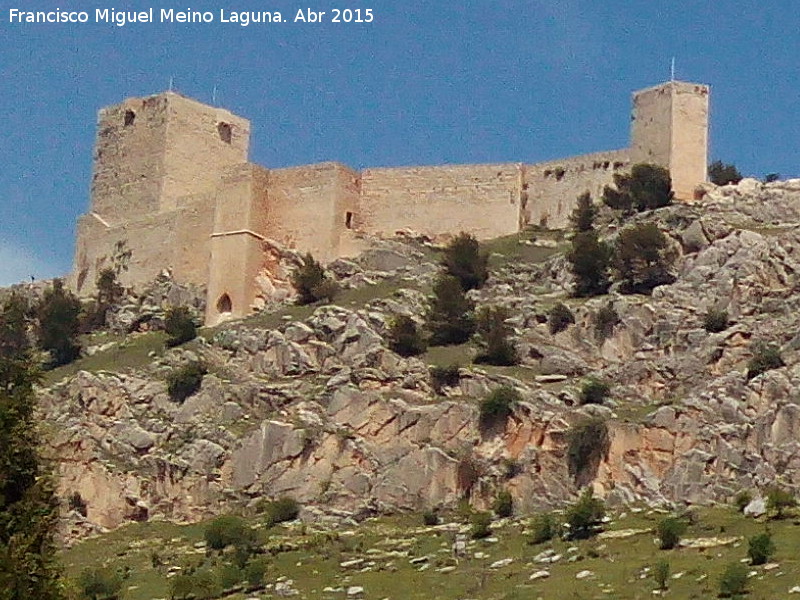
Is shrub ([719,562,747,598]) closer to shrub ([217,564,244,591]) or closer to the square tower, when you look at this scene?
shrub ([217,564,244,591])

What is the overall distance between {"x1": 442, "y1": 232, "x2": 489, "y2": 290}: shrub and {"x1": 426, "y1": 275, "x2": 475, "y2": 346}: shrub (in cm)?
110

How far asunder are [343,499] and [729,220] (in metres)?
13.5

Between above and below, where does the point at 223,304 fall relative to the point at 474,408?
above

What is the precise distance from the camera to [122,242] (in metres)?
55.8

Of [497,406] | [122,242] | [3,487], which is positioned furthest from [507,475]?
[3,487]

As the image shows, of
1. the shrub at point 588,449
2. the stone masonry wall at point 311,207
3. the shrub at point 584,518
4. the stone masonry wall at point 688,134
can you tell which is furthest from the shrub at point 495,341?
the shrub at point 584,518

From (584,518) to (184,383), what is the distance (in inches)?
531

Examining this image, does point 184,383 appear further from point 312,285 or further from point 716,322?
point 716,322

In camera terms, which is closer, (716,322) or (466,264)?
(716,322)

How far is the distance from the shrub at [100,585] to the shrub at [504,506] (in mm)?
8257

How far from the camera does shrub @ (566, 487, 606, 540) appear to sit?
115 ft

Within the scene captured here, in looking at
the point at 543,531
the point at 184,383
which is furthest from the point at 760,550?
the point at 184,383

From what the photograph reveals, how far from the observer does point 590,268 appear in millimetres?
46125

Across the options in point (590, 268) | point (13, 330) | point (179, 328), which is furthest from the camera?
point (13, 330)
